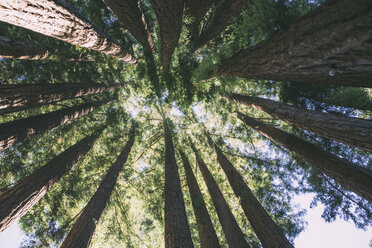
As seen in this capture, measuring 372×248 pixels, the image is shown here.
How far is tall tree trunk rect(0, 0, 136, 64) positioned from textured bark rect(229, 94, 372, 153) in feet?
18.8

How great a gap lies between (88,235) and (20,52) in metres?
5.61

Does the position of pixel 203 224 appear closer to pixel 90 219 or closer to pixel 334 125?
pixel 90 219

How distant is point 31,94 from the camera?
189 inches

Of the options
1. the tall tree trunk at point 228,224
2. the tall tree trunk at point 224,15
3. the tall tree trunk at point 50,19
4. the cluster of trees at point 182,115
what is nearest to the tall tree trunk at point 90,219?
the cluster of trees at point 182,115

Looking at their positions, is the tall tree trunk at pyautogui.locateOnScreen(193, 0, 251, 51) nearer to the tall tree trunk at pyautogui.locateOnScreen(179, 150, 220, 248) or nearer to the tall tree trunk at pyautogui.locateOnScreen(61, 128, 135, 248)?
the tall tree trunk at pyautogui.locateOnScreen(179, 150, 220, 248)

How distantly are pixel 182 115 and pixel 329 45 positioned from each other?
28.1 ft

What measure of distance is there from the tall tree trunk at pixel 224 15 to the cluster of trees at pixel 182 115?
44mm

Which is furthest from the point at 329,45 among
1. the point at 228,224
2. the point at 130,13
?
the point at 228,224

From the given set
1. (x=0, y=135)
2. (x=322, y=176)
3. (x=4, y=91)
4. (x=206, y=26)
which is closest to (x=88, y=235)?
(x=0, y=135)

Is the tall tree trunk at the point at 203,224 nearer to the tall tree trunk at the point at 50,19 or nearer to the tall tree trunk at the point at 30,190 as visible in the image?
the tall tree trunk at the point at 30,190

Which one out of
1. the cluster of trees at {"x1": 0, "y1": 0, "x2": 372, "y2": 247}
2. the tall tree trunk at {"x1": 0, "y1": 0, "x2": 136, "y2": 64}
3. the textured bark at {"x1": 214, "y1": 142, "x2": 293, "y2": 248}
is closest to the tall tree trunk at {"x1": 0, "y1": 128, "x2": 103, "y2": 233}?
the cluster of trees at {"x1": 0, "y1": 0, "x2": 372, "y2": 247}

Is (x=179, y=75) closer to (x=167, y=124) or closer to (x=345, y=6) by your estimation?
(x=167, y=124)

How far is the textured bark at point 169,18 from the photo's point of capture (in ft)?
12.4

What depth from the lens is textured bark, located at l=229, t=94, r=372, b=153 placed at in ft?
9.98
